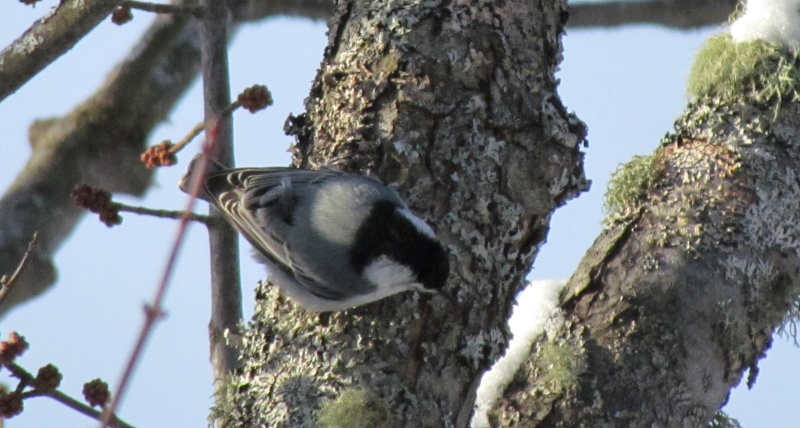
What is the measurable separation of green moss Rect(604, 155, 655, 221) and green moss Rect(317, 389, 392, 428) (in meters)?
0.77

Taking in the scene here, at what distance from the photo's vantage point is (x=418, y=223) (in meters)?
1.89

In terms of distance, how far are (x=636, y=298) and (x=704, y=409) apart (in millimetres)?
247

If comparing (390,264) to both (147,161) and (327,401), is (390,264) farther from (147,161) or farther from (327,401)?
(147,161)

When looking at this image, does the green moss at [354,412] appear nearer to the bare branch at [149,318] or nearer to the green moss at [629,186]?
the green moss at [629,186]

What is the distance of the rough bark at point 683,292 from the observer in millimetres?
1937

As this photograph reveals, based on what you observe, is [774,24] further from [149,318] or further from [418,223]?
[149,318]

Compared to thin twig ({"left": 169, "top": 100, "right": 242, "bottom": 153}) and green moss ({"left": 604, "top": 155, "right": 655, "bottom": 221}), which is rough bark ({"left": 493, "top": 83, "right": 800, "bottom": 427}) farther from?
thin twig ({"left": 169, "top": 100, "right": 242, "bottom": 153})

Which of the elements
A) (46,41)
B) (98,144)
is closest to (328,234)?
(46,41)

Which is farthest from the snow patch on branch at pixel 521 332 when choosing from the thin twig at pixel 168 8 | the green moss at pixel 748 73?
the thin twig at pixel 168 8

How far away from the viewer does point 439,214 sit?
1.95 m

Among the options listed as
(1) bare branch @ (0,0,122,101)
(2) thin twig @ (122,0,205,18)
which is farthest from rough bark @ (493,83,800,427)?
(1) bare branch @ (0,0,122,101)

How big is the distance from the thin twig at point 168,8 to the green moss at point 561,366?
3.28 ft

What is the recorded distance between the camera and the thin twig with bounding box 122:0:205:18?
6.97 ft

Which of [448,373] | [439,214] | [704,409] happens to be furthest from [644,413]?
[439,214]
